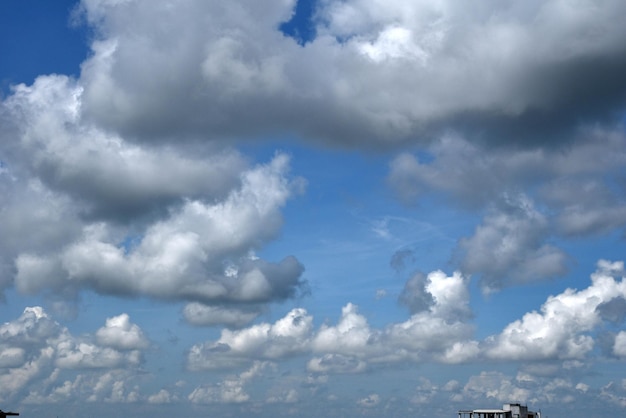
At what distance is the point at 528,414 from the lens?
17250 cm

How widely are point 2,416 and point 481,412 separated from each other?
98.0 m

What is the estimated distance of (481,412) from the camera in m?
162

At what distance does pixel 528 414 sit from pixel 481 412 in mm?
16938

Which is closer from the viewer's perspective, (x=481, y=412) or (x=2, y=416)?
(x=2, y=416)

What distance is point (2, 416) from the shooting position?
490 ft

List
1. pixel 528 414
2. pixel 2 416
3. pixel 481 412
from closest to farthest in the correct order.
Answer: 1. pixel 2 416
2. pixel 481 412
3. pixel 528 414

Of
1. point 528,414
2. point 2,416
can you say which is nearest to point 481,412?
point 528,414

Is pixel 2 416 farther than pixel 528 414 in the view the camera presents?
No

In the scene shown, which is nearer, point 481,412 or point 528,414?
point 481,412

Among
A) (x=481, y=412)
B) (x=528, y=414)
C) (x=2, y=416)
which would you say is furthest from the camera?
(x=528, y=414)

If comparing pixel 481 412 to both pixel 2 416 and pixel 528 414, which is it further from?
pixel 2 416
